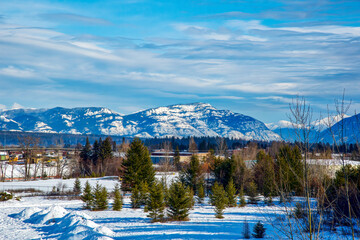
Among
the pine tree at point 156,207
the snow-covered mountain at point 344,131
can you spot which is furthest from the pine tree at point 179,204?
the snow-covered mountain at point 344,131

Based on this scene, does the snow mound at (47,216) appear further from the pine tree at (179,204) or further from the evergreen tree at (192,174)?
the evergreen tree at (192,174)

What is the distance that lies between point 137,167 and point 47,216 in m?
15.0

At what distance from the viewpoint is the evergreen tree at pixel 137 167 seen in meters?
37.8

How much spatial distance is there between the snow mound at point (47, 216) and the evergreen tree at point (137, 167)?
42.8 feet

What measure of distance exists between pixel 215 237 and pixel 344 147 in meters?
12.6

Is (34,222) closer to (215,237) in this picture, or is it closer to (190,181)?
(215,237)

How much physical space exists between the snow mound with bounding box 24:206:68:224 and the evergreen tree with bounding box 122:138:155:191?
1304cm

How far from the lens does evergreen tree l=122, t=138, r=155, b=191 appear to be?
37.8 metres

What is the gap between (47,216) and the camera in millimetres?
23547

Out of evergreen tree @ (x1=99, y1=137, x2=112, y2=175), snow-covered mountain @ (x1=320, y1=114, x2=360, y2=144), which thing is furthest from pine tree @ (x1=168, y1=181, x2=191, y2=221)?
evergreen tree @ (x1=99, y1=137, x2=112, y2=175)

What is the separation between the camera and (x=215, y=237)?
61.5 ft

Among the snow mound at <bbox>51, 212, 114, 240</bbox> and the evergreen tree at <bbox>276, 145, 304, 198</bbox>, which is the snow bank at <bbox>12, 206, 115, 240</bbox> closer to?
the snow mound at <bbox>51, 212, 114, 240</bbox>

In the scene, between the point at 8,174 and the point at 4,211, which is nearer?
the point at 4,211

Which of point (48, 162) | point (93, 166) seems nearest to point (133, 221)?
point (93, 166)
